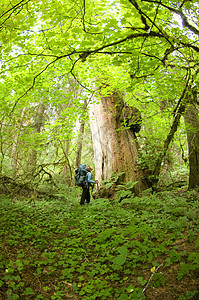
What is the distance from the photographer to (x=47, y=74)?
271 inches

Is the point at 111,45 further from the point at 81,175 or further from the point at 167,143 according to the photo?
the point at 81,175

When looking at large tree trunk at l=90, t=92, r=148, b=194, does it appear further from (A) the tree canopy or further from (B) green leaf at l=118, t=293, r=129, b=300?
(B) green leaf at l=118, t=293, r=129, b=300

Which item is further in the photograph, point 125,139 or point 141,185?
point 125,139

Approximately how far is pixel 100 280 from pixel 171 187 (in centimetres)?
463

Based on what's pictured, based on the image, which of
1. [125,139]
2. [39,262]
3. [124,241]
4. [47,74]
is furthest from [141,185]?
[47,74]

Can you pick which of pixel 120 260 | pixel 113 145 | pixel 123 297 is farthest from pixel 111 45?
pixel 113 145

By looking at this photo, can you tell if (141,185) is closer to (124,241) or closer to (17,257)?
(124,241)

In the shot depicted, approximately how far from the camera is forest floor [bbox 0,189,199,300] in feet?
Answer: 8.30

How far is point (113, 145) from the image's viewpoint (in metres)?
7.73

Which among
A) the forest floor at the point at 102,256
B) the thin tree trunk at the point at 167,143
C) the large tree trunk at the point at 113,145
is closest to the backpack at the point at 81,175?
the large tree trunk at the point at 113,145

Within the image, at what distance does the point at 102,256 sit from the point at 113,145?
4697 mm

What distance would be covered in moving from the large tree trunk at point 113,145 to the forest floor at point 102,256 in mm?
2108

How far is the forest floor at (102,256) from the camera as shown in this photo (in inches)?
99.7

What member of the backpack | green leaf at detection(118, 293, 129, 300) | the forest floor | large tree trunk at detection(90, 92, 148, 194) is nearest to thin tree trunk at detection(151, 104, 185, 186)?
large tree trunk at detection(90, 92, 148, 194)
